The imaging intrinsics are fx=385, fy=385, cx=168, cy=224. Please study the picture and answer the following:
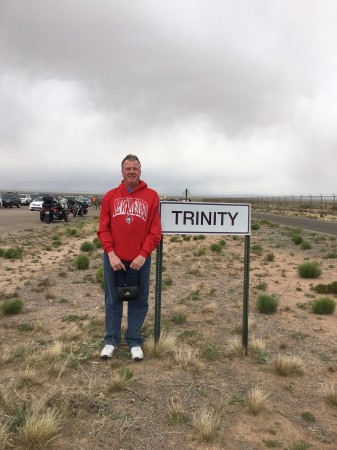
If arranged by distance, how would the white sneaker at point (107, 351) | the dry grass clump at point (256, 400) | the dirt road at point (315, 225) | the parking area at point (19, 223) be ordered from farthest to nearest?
the dirt road at point (315, 225)
the parking area at point (19, 223)
the white sneaker at point (107, 351)
the dry grass clump at point (256, 400)

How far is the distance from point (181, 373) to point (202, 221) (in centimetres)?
169

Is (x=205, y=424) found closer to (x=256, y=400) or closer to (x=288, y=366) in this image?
(x=256, y=400)

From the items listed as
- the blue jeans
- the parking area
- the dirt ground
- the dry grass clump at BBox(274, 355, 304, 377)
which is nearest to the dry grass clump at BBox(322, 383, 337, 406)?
the dirt ground

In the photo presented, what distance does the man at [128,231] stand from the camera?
4.01m

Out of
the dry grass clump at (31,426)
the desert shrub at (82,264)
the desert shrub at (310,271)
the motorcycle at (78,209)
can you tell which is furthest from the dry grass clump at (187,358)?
the motorcycle at (78,209)

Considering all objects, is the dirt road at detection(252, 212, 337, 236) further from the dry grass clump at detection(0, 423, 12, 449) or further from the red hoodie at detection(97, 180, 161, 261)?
the dry grass clump at detection(0, 423, 12, 449)

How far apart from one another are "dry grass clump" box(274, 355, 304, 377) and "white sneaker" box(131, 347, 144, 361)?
56.4 inches

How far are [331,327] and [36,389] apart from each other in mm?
4249

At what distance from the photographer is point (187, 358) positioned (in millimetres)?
4141

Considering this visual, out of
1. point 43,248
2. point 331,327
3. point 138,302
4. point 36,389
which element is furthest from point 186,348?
point 43,248

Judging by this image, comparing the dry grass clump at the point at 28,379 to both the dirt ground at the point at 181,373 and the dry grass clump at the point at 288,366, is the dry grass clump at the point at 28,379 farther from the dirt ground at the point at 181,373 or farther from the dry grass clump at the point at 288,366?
the dry grass clump at the point at 288,366

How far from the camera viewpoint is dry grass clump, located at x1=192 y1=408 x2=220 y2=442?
2.81 m

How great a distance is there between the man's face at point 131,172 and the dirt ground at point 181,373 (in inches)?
75.7

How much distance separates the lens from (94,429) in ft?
9.46
